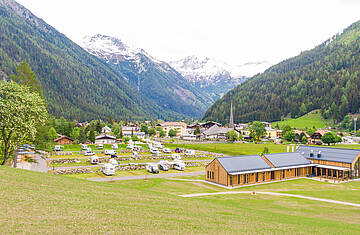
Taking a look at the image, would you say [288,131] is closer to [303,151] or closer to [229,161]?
[303,151]

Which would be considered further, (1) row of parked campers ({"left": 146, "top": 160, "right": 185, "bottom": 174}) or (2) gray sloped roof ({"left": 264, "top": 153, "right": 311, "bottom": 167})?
(1) row of parked campers ({"left": 146, "top": 160, "right": 185, "bottom": 174})

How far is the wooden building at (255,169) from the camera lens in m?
44.8

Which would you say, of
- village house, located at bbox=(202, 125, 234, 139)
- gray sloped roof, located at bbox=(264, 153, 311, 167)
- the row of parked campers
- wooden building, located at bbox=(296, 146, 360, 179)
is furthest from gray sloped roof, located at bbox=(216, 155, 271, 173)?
village house, located at bbox=(202, 125, 234, 139)

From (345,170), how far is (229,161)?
21939mm

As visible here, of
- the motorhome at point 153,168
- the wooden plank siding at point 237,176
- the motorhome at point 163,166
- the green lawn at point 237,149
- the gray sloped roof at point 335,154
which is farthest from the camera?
the green lawn at point 237,149

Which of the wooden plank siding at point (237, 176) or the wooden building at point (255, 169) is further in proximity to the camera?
the wooden building at point (255, 169)

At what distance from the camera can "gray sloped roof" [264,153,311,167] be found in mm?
51562

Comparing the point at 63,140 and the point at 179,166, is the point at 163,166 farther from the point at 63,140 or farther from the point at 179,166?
the point at 63,140

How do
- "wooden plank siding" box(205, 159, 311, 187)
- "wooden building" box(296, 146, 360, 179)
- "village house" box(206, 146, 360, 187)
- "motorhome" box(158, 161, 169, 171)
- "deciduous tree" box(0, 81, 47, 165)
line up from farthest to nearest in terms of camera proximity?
"motorhome" box(158, 161, 169, 171) < "wooden building" box(296, 146, 360, 179) < "village house" box(206, 146, 360, 187) < "wooden plank siding" box(205, 159, 311, 187) < "deciduous tree" box(0, 81, 47, 165)

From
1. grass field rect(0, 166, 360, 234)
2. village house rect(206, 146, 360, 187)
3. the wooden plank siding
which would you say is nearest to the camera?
grass field rect(0, 166, 360, 234)

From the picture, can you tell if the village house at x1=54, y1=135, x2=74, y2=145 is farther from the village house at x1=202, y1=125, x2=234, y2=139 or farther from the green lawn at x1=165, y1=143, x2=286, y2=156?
the village house at x1=202, y1=125, x2=234, y2=139

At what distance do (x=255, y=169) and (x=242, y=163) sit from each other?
2.35 metres

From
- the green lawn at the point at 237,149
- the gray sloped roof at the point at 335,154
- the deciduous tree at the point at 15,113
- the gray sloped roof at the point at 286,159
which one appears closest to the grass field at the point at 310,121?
the green lawn at the point at 237,149

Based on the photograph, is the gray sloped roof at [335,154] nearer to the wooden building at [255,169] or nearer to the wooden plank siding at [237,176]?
the wooden building at [255,169]
